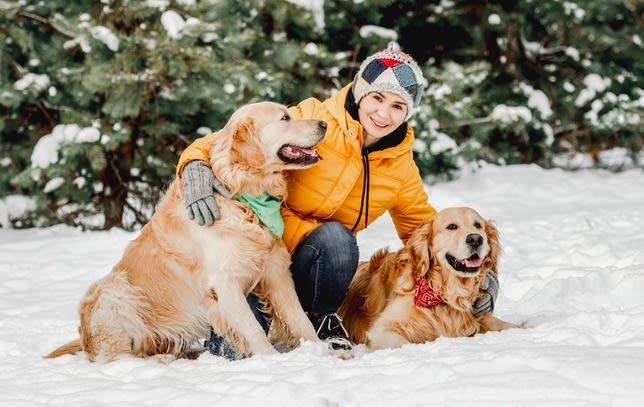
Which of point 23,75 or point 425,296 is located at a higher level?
point 23,75

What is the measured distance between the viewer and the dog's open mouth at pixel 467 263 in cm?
265

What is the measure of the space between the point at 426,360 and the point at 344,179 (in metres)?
0.96

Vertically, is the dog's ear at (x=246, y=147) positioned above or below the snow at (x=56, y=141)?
above

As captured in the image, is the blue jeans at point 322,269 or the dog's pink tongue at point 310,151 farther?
the blue jeans at point 322,269

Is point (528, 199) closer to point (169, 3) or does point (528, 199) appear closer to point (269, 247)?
point (169, 3)

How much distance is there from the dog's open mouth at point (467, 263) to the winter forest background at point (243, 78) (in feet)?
10.1

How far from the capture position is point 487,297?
2.70 meters

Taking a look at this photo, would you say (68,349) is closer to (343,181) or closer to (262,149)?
(262,149)

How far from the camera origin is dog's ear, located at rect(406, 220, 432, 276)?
8.93 feet

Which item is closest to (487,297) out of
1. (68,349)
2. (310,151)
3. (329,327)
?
(329,327)

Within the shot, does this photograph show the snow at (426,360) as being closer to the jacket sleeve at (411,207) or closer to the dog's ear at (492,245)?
the dog's ear at (492,245)

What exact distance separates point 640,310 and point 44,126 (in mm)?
5585

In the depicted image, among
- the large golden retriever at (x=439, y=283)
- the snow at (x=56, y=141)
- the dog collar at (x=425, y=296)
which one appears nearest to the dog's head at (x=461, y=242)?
the large golden retriever at (x=439, y=283)

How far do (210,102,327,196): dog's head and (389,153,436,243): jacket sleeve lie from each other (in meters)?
0.51
